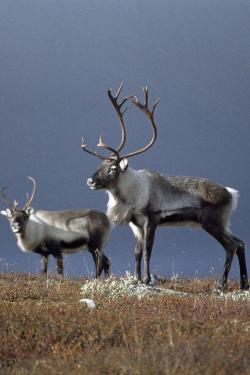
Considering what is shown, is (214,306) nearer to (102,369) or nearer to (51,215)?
(102,369)

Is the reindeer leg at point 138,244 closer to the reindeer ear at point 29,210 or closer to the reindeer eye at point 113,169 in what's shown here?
the reindeer eye at point 113,169

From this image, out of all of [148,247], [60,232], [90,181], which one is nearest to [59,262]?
[60,232]

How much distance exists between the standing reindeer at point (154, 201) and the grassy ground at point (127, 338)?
3373mm

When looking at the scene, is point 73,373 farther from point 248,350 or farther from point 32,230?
point 32,230

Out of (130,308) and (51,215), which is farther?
(51,215)

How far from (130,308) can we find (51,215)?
32.6 ft

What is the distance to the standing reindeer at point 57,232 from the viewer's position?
16.7 metres

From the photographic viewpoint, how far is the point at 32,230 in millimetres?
16969

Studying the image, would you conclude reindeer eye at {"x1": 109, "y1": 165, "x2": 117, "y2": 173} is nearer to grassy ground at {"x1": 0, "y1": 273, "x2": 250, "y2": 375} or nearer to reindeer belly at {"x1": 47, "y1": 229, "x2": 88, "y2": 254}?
grassy ground at {"x1": 0, "y1": 273, "x2": 250, "y2": 375}

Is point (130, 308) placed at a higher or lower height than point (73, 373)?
lower

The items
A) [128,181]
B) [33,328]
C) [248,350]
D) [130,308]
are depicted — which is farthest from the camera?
[128,181]

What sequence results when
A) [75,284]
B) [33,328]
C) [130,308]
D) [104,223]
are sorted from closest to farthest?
1. [33,328]
2. [130,308]
3. [75,284]
4. [104,223]

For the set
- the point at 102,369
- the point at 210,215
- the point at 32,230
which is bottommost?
the point at 32,230

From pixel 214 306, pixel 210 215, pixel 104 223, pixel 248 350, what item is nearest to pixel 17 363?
pixel 248 350
